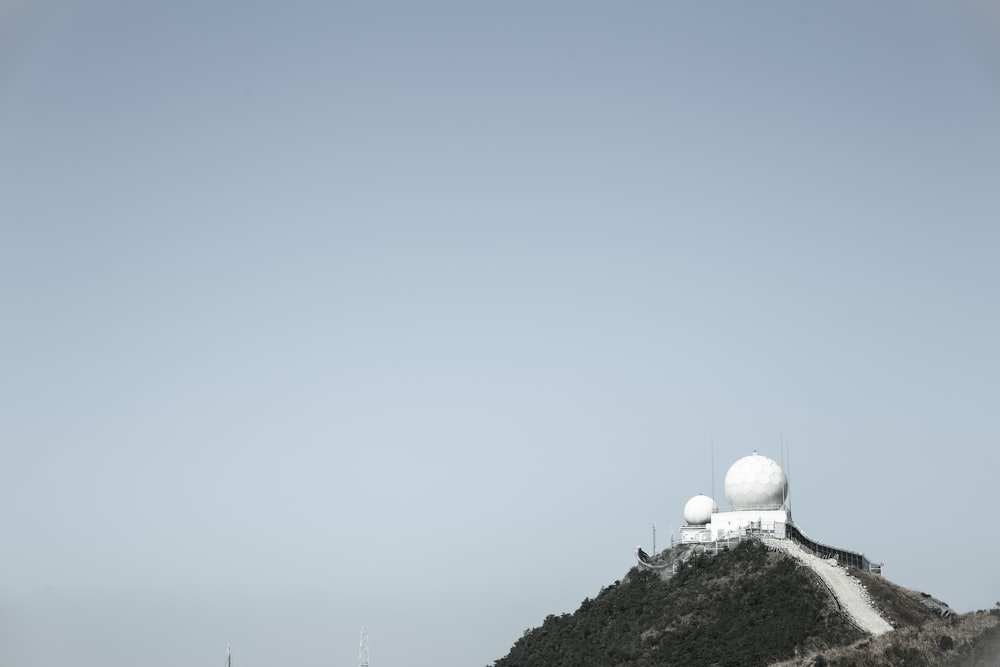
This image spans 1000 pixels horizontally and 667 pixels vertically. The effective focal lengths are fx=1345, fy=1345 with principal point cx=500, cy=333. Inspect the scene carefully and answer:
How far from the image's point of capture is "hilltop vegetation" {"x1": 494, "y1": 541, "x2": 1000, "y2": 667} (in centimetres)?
7775

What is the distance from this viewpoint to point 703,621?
88938 millimetres

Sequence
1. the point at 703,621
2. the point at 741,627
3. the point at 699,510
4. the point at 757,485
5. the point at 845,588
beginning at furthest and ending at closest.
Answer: the point at 699,510 < the point at 757,485 < the point at 845,588 < the point at 703,621 < the point at 741,627

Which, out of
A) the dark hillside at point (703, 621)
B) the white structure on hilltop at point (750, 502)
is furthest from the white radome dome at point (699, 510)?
the dark hillside at point (703, 621)

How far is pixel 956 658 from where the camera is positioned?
243 ft

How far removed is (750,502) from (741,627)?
62.0ft

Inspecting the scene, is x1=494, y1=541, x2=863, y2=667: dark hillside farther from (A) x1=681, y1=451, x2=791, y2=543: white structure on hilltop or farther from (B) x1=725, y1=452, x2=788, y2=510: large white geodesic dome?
(B) x1=725, y1=452, x2=788, y2=510: large white geodesic dome

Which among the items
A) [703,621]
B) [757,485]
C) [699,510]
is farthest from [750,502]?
[703,621]

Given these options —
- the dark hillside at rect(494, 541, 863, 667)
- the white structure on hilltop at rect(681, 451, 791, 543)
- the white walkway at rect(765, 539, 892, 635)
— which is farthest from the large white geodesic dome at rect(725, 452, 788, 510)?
the dark hillside at rect(494, 541, 863, 667)

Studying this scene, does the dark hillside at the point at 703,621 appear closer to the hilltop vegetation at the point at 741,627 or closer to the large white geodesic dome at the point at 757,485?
the hilltop vegetation at the point at 741,627

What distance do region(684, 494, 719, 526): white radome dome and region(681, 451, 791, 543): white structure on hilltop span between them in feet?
1.86

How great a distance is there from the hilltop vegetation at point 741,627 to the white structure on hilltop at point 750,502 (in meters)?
4.99

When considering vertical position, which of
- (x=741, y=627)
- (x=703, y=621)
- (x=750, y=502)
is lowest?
(x=741, y=627)

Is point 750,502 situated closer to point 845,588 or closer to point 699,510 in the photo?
point 699,510

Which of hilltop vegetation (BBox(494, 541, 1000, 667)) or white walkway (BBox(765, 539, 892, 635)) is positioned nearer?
hilltop vegetation (BBox(494, 541, 1000, 667))
